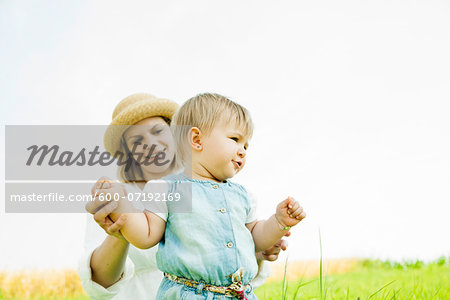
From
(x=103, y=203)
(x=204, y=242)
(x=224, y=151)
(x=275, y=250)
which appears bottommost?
(x=275, y=250)

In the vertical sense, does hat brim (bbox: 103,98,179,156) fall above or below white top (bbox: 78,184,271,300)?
above

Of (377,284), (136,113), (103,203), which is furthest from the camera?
(377,284)

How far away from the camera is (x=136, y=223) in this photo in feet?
4.80

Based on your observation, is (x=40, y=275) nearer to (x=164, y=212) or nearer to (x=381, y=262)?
(x=164, y=212)

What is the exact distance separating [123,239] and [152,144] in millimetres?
835

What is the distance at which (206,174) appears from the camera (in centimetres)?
175

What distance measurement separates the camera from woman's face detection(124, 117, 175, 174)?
Answer: 2497 millimetres

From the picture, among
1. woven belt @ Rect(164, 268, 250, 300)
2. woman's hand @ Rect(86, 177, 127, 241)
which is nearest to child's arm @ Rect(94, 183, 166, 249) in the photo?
woman's hand @ Rect(86, 177, 127, 241)

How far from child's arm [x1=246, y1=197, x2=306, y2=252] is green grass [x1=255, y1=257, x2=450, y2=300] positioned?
444 millimetres

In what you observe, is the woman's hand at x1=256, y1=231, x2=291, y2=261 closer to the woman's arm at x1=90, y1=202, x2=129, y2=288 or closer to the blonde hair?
the woman's arm at x1=90, y1=202, x2=129, y2=288

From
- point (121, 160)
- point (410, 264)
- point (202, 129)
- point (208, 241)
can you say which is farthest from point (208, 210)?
point (410, 264)

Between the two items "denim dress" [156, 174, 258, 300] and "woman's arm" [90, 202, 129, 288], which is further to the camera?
"woman's arm" [90, 202, 129, 288]

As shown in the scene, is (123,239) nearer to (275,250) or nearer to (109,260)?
(109,260)

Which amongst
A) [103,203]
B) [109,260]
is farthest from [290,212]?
[109,260]
